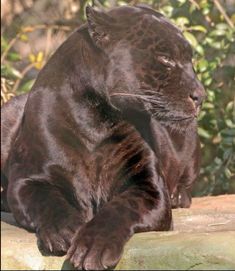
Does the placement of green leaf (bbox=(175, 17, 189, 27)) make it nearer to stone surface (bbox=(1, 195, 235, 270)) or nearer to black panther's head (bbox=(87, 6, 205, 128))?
black panther's head (bbox=(87, 6, 205, 128))

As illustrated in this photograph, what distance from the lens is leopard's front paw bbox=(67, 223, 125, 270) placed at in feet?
8.47

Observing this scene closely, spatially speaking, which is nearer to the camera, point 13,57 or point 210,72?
point 210,72

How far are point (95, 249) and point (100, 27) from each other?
89 cm

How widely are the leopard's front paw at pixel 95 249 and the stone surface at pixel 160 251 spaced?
2.1 inches

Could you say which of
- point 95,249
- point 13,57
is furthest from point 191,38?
point 95,249

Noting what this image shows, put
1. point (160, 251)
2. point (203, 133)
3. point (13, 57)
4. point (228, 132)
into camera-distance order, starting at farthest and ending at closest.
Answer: point (13, 57) → point (203, 133) → point (228, 132) → point (160, 251)

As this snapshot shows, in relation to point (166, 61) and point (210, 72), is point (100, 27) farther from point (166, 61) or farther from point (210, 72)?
point (210, 72)

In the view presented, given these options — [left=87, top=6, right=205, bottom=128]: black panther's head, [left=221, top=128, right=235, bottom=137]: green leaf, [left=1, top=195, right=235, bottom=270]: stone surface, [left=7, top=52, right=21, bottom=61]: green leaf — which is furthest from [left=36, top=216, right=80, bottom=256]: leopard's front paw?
[left=7, top=52, right=21, bottom=61]: green leaf

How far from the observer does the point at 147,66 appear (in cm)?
306

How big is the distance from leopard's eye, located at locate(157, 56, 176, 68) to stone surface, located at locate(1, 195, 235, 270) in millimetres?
614

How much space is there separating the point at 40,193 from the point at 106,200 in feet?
0.96

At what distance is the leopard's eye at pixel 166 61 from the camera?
305 centimetres

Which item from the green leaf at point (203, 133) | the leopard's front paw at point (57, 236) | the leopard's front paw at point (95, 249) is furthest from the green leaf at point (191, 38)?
the leopard's front paw at point (95, 249)

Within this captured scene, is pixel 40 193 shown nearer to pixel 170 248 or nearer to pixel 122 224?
pixel 122 224
